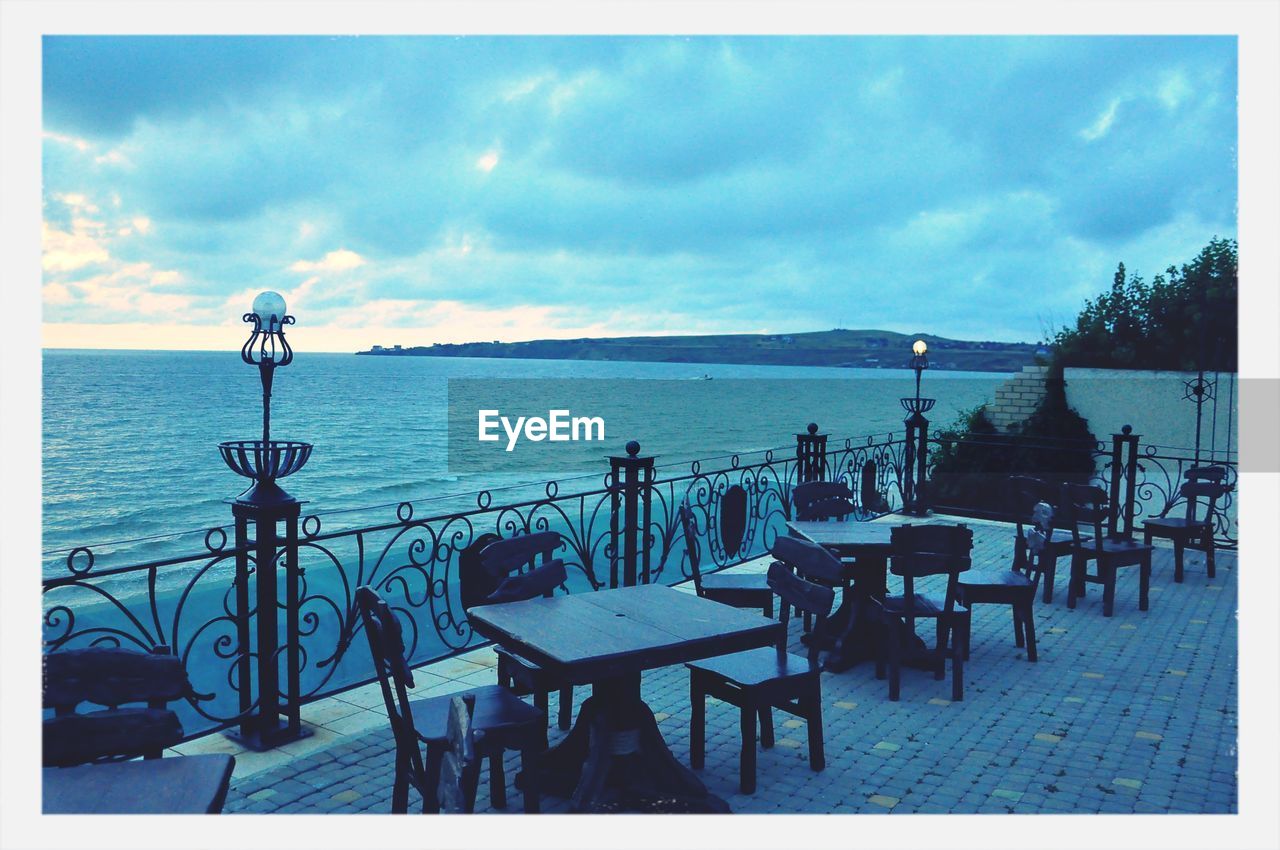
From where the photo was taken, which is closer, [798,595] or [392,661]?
[392,661]

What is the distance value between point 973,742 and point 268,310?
4315 mm

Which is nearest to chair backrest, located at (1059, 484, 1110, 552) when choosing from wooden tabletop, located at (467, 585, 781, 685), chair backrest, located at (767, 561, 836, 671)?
chair backrest, located at (767, 561, 836, 671)

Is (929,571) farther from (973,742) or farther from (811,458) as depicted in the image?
(811,458)

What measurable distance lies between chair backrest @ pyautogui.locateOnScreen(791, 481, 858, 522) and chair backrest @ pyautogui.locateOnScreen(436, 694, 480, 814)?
14.7 feet

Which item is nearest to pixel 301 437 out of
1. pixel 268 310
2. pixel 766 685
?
pixel 268 310

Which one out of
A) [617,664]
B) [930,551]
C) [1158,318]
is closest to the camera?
[617,664]

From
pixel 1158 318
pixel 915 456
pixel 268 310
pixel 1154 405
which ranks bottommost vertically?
pixel 915 456

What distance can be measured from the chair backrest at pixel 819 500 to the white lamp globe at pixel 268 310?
3819mm

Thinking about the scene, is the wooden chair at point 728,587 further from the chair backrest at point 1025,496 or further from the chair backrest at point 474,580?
the chair backrest at point 1025,496

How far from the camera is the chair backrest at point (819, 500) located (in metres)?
7.20

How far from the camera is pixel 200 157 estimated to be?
50.0m

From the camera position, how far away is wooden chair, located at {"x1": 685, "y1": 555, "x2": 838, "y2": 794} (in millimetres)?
4203

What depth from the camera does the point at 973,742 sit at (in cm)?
480

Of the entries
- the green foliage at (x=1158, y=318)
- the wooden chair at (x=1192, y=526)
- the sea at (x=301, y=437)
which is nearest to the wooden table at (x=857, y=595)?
the wooden chair at (x=1192, y=526)
